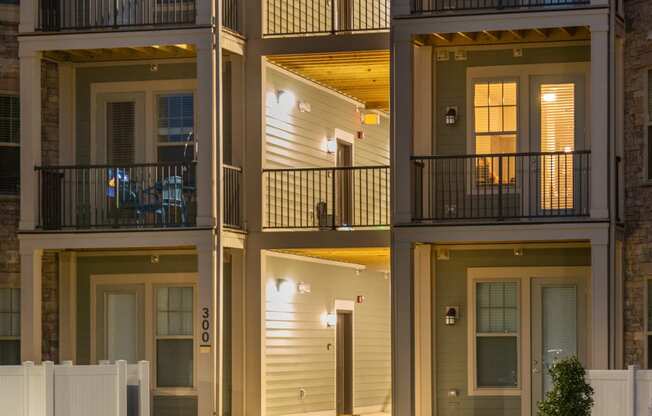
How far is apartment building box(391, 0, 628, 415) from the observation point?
2438 centimetres

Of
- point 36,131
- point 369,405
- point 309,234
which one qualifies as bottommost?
point 369,405

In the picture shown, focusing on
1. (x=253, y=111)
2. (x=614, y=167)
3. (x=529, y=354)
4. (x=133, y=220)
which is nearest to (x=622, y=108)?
(x=614, y=167)

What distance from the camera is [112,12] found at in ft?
87.8

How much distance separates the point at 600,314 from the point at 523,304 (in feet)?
7.01

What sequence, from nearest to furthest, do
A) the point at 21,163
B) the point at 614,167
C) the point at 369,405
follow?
the point at 614,167 < the point at 21,163 < the point at 369,405

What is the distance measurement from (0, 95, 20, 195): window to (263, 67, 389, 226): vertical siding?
423 centimetres

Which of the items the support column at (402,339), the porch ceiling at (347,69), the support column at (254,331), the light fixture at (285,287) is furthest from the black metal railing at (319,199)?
the support column at (402,339)

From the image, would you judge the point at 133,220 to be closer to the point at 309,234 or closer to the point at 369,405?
the point at 309,234

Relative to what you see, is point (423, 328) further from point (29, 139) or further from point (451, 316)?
point (29, 139)

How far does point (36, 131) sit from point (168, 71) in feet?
8.76

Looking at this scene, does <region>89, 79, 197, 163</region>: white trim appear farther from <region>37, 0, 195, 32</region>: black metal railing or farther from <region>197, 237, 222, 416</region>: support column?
<region>197, 237, 222, 416</region>: support column

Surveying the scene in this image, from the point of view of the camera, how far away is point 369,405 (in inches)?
1256

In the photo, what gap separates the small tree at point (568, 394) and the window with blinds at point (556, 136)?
6.02 meters

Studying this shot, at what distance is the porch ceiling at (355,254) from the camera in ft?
86.2
